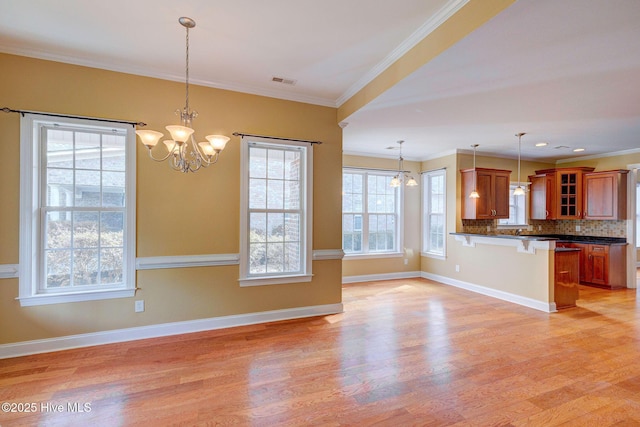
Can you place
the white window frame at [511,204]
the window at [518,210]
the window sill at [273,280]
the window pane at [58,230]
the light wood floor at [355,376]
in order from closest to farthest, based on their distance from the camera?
the light wood floor at [355,376]
the window pane at [58,230]
the window sill at [273,280]
the white window frame at [511,204]
the window at [518,210]

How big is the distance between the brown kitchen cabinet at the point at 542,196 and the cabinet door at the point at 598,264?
0.95 m

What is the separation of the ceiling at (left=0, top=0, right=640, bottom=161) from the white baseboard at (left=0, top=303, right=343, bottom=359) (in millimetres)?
2603

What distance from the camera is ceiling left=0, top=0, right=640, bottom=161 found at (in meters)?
2.09

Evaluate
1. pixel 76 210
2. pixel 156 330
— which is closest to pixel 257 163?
pixel 76 210

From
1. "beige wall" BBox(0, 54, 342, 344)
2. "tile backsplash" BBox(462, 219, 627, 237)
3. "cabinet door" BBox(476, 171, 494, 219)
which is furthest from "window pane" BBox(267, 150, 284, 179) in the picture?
"tile backsplash" BBox(462, 219, 627, 237)

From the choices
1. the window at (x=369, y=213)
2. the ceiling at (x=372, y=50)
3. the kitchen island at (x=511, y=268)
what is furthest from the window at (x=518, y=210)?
the ceiling at (x=372, y=50)

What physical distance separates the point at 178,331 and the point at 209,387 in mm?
1225

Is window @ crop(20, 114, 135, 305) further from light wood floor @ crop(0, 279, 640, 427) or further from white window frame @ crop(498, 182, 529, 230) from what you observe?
white window frame @ crop(498, 182, 529, 230)

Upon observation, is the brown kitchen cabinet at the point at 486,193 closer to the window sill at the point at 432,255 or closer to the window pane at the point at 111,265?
the window sill at the point at 432,255

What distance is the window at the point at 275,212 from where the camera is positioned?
3.64m

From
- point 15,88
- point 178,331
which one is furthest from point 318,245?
point 15,88

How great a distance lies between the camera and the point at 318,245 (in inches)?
156

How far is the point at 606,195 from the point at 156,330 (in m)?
7.85

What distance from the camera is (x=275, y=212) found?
3.81m
